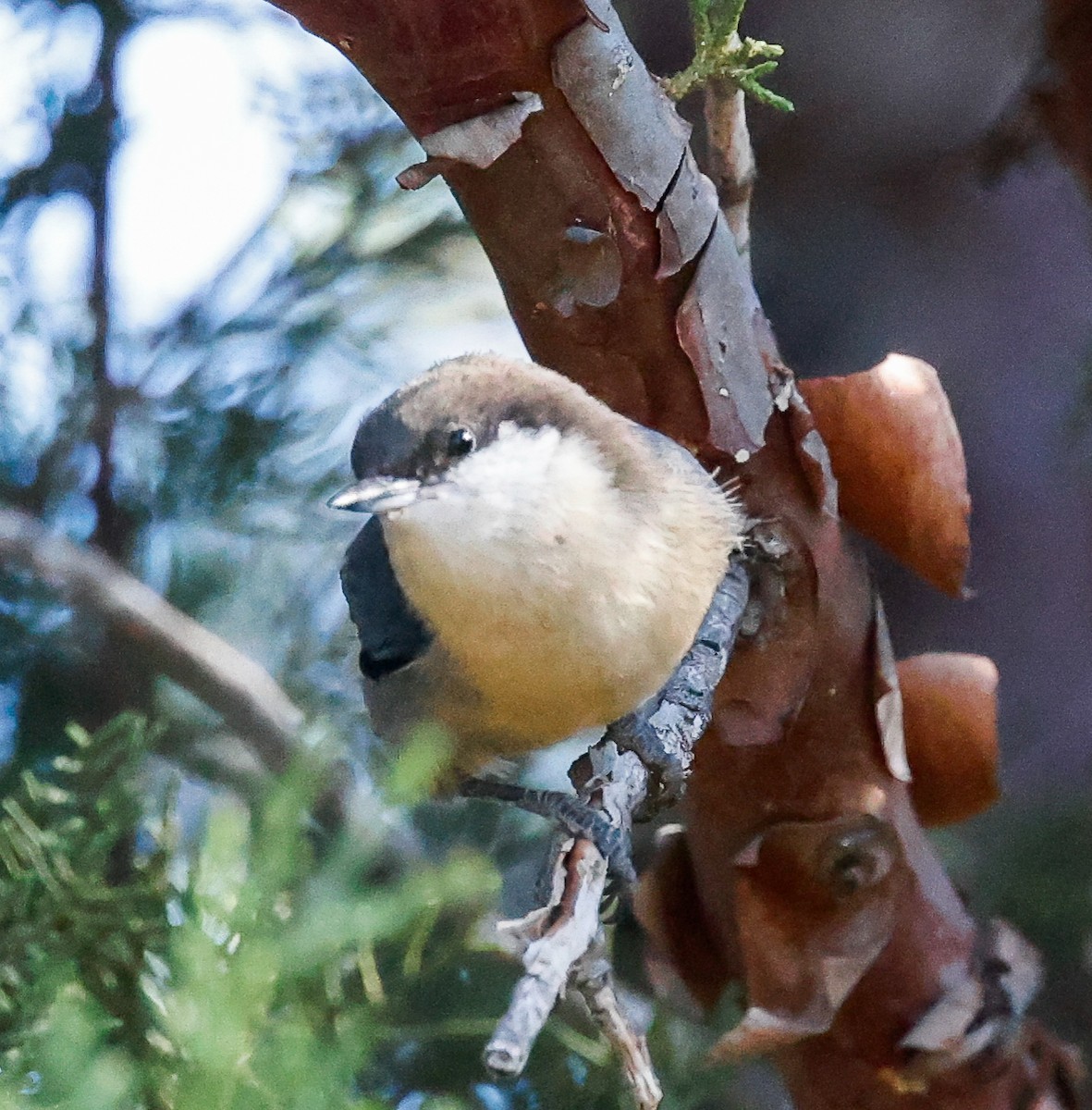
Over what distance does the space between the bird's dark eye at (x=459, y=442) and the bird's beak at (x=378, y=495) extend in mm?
31

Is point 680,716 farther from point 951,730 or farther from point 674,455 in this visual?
point 951,730

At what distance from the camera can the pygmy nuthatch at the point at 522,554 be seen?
2.44 ft

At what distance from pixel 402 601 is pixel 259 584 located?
460 millimetres

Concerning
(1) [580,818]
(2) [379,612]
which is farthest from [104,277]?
(1) [580,818]

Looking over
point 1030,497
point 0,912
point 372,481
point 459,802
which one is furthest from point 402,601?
point 1030,497

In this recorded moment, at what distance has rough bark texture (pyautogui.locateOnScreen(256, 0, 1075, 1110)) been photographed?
0.68 metres

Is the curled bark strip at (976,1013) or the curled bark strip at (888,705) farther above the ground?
the curled bark strip at (888,705)

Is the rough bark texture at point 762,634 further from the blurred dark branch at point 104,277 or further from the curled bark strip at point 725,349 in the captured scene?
the blurred dark branch at point 104,277

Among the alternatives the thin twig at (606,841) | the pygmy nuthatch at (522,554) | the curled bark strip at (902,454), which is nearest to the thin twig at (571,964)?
the thin twig at (606,841)

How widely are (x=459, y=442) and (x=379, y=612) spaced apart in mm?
130

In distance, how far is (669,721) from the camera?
749 millimetres

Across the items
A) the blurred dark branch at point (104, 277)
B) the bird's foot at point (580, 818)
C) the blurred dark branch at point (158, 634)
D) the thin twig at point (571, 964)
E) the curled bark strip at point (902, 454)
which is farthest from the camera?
the blurred dark branch at point (104, 277)

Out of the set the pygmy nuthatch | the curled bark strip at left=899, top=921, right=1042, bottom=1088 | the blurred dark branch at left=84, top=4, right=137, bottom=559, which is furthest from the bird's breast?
the blurred dark branch at left=84, top=4, right=137, bottom=559

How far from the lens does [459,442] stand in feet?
2.60
